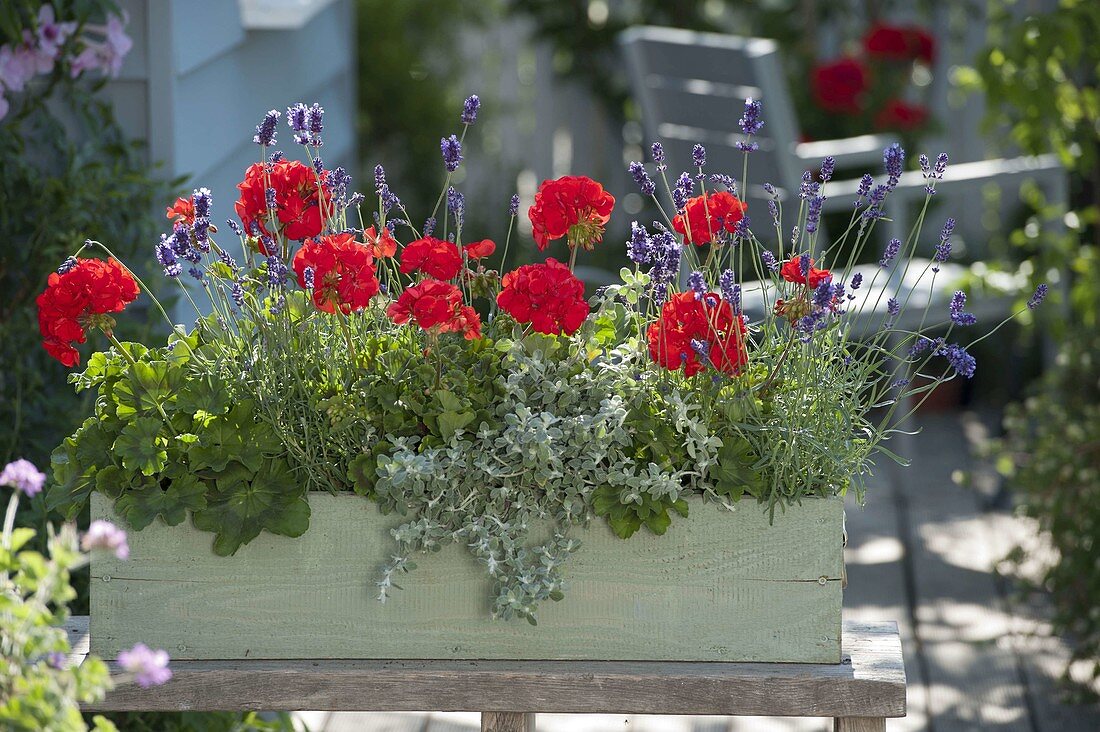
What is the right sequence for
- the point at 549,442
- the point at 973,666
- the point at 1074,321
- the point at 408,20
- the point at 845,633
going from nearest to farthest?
the point at 549,442
the point at 845,633
the point at 973,666
the point at 1074,321
the point at 408,20

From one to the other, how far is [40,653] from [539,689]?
0.45 meters

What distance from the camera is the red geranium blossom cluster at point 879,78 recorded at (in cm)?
441

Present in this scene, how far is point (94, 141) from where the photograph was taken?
1922 mm

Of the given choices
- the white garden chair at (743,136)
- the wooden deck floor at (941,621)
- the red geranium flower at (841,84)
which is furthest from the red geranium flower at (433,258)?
the red geranium flower at (841,84)

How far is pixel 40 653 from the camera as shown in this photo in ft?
3.17

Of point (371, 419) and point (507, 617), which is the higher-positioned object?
point (371, 419)

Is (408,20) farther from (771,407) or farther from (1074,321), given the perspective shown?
(771,407)

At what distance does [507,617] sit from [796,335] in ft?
1.23

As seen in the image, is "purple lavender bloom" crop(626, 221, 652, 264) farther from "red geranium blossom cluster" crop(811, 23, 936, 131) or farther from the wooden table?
"red geranium blossom cluster" crop(811, 23, 936, 131)

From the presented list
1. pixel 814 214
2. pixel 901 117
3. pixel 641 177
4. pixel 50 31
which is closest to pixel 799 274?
pixel 814 214

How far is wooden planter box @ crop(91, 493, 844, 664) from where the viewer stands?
1244 mm

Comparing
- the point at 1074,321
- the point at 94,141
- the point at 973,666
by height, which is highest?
the point at 94,141

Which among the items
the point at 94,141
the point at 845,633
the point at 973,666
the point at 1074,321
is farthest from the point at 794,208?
the point at 845,633

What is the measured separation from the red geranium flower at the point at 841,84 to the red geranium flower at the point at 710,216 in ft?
10.8
